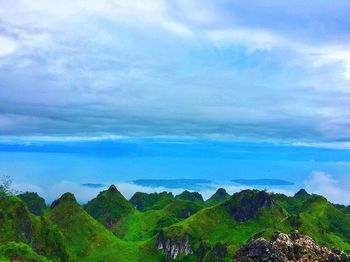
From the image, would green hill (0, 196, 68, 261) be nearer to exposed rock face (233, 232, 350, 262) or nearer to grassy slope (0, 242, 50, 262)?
grassy slope (0, 242, 50, 262)

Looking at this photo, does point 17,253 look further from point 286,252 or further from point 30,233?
point 286,252

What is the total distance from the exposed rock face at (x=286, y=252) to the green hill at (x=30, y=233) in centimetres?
13746

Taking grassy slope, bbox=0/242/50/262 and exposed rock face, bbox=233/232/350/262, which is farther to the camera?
grassy slope, bbox=0/242/50/262

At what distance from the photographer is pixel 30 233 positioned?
7598 inches

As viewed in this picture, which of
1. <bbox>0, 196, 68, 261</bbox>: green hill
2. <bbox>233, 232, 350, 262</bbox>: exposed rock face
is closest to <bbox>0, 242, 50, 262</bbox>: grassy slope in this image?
<bbox>0, 196, 68, 261</bbox>: green hill

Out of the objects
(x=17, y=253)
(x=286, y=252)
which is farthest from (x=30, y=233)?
(x=286, y=252)

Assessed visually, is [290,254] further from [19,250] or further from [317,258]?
[19,250]

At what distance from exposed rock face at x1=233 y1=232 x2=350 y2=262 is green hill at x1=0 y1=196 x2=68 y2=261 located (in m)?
137

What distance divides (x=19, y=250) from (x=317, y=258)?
8325cm

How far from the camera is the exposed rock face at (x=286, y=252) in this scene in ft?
210

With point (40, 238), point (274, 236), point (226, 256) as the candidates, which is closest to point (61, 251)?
point (40, 238)

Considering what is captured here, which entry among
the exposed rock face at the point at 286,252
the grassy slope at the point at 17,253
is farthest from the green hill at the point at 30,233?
the exposed rock face at the point at 286,252

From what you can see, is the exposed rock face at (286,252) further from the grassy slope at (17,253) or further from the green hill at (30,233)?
the green hill at (30,233)

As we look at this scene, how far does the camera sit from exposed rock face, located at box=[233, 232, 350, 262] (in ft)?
210
